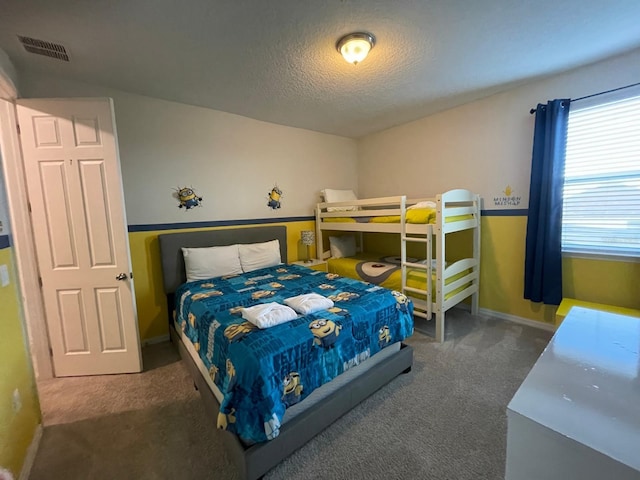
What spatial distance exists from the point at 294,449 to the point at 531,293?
Answer: 9.05 ft

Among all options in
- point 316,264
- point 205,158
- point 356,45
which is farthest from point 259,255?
point 356,45

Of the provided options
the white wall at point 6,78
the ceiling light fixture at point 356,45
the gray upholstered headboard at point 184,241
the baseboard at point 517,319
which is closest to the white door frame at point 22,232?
the white wall at point 6,78

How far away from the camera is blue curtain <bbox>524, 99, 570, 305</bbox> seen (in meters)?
2.65

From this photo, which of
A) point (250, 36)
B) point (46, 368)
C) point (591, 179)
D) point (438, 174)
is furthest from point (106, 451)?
point (591, 179)

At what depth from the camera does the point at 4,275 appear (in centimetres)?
152

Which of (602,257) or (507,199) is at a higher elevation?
(507,199)

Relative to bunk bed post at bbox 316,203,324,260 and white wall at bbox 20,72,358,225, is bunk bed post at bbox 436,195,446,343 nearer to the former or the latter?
bunk bed post at bbox 316,203,324,260

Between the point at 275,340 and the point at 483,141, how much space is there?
10.5 ft

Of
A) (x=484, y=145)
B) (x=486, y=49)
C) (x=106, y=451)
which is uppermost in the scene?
(x=486, y=49)

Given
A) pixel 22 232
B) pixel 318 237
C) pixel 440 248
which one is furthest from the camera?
pixel 318 237

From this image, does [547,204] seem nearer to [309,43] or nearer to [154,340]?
[309,43]

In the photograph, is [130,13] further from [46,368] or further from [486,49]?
[46,368]

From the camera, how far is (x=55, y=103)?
2.11 metres

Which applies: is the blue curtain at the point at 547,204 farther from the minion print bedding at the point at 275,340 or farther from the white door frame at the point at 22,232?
the white door frame at the point at 22,232
